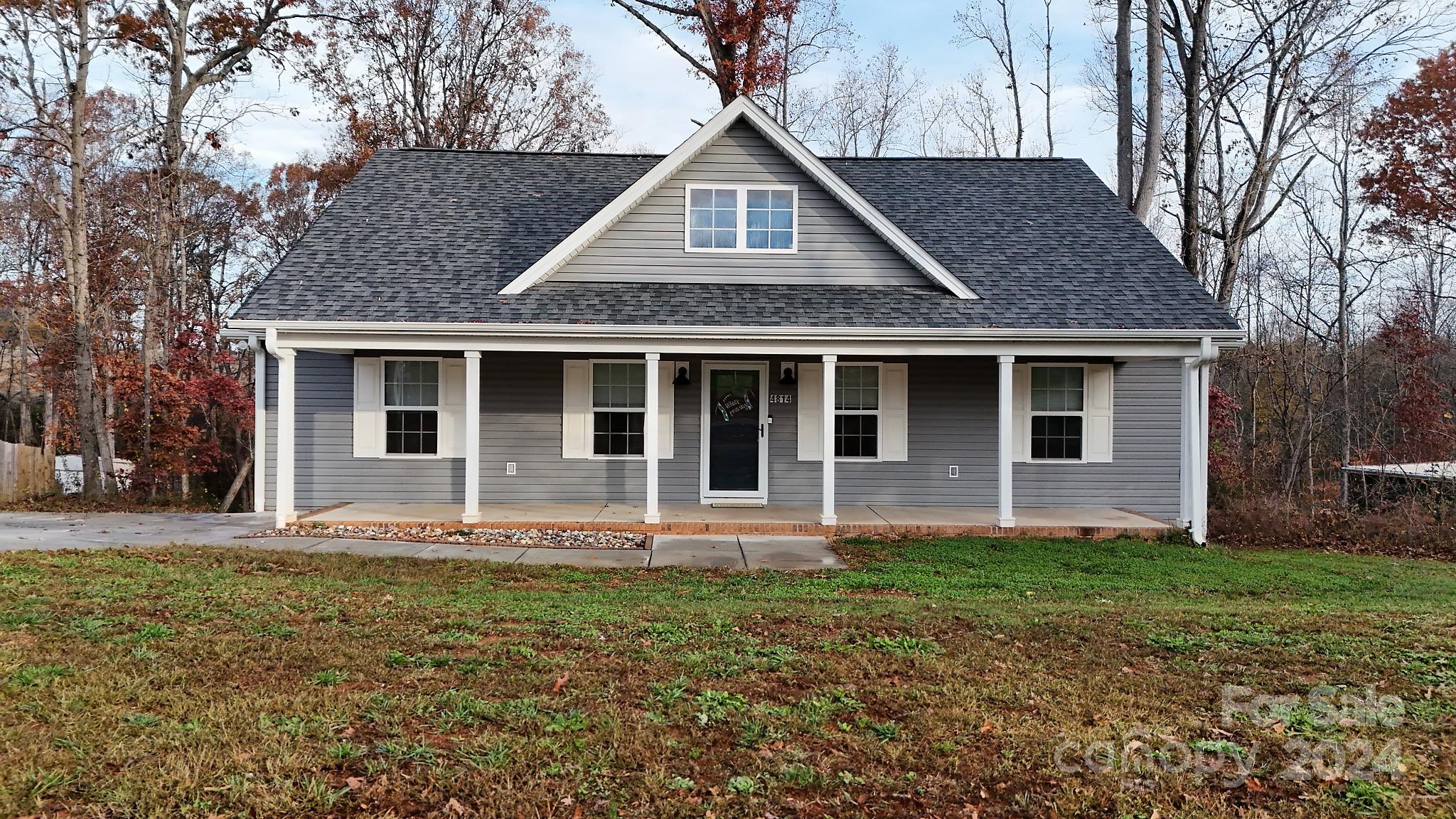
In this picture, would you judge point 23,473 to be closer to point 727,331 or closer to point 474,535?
point 474,535

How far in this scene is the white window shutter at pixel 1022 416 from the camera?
12.3m

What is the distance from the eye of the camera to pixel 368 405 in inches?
471

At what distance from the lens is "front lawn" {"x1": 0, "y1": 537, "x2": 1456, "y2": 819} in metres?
3.18

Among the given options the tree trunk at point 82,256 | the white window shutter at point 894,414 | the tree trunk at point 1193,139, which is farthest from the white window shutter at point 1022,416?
the tree trunk at point 82,256

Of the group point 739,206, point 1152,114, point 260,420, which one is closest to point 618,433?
point 739,206

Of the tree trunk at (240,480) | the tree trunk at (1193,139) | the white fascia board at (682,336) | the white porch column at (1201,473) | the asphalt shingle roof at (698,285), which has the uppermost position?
the tree trunk at (1193,139)

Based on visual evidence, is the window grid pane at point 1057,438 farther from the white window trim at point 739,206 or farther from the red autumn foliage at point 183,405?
the red autumn foliage at point 183,405

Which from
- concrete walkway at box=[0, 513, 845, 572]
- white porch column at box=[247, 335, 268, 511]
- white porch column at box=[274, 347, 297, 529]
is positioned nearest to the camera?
concrete walkway at box=[0, 513, 845, 572]

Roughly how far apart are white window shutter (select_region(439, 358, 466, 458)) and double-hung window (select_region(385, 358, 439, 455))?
0.07 meters

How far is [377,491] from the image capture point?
39.5 ft

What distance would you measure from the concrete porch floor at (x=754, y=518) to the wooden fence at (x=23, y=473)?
807 cm

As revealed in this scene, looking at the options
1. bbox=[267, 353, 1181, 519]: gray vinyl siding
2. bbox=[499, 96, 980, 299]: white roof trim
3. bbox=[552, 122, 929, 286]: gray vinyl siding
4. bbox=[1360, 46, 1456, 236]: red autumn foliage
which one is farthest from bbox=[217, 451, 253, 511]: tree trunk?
bbox=[1360, 46, 1456, 236]: red autumn foliage

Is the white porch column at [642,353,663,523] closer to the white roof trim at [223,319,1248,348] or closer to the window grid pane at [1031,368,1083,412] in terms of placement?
the white roof trim at [223,319,1248,348]

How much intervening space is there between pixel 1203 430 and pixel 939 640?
7772 millimetres
